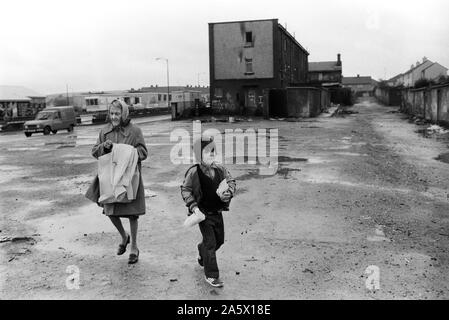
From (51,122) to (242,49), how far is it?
20664 millimetres

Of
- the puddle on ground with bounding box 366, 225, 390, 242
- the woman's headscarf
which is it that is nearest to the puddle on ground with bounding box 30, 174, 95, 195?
the woman's headscarf

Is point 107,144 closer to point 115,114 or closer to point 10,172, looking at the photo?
point 115,114

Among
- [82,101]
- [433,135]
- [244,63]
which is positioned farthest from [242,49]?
[82,101]

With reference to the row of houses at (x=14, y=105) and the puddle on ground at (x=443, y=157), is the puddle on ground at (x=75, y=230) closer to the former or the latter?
the puddle on ground at (x=443, y=157)

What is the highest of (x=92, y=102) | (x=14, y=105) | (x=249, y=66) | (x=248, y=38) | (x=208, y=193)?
(x=248, y=38)

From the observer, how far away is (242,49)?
42.8m

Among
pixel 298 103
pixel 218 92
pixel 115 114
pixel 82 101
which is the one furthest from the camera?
pixel 82 101

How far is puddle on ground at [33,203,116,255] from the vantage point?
6052mm

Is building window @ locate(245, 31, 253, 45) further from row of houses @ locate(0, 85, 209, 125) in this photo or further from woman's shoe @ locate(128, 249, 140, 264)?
woman's shoe @ locate(128, 249, 140, 264)

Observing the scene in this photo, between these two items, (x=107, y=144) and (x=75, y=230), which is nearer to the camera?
(x=107, y=144)

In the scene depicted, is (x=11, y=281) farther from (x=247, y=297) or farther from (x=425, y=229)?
(x=425, y=229)

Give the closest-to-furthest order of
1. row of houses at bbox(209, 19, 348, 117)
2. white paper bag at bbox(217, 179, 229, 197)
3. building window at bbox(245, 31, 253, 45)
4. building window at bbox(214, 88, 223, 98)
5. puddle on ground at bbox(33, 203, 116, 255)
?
white paper bag at bbox(217, 179, 229, 197)
puddle on ground at bbox(33, 203, 116, 255)
row of houses at bbox(209, 19, 348, 117)
building window at bbox(245, 31, 253, 45)
building window at bbox(214, 88, 223, 98)
